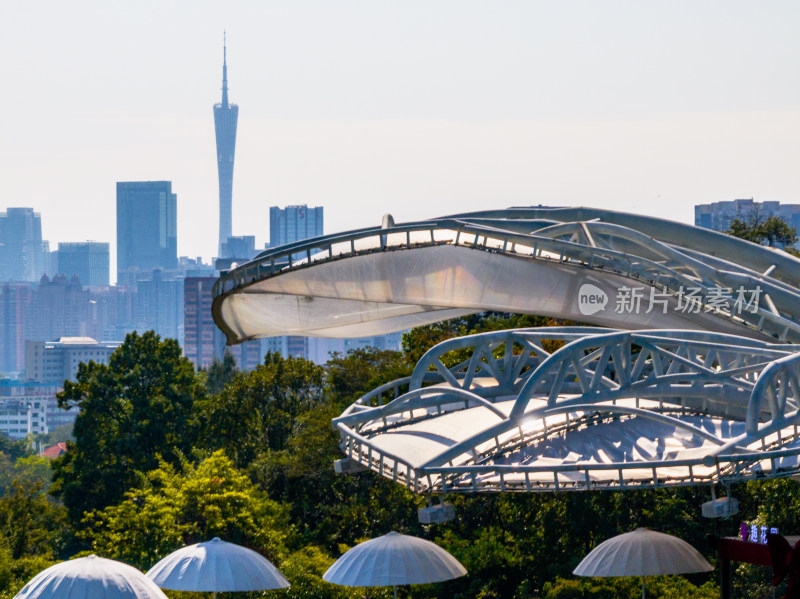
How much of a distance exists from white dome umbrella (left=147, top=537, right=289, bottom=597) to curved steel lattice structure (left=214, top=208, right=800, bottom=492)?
2788 millimetres

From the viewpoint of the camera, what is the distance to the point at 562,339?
27438 mm

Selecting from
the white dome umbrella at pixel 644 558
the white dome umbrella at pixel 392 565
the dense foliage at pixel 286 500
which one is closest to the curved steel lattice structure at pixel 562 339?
the white dome umbrella at pixel 644 558

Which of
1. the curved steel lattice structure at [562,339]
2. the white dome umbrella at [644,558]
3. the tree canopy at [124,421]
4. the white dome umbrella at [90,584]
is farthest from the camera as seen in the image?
the tree canopy at [124,421]

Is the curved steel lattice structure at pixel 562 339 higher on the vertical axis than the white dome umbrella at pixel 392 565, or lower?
higher

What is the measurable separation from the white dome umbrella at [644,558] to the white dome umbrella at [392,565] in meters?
2.74

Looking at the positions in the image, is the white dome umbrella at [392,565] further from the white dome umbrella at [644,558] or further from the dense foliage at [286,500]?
the dense foliage at [286,500]

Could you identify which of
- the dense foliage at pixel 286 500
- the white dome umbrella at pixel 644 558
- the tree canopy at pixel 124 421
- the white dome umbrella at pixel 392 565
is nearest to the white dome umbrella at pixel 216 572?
the white dome umbrella at pixel 392 565

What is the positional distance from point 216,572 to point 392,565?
3313 millimetres

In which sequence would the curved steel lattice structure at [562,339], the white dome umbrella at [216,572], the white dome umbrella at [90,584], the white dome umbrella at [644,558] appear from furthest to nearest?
the white dome umbrella at [644,558]
the white dome umbrella at [216,572]
the curved steel lattice structure at [562,339]
the white dome umbrella at [90,584]

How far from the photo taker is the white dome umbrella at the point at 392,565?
2389cm

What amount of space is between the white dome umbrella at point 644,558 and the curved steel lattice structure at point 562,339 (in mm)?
1528

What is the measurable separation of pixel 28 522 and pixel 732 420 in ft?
138

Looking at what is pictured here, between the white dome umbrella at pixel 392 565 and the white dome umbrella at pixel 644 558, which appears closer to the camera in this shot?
the white dome umbrella at pixel 392 565

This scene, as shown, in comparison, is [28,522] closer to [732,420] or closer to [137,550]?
[137,550]
